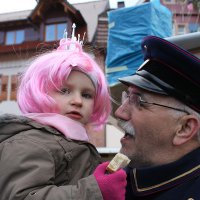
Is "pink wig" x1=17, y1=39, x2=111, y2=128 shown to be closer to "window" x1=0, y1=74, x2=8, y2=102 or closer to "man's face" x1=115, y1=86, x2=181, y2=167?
"man's face" x1=115, y1=86, x2=181, y2=167

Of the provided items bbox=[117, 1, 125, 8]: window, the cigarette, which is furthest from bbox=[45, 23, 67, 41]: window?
the cigarette

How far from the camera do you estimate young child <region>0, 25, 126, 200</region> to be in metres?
1.72

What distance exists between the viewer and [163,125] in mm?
1956

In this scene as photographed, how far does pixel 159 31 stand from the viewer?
21.3 ft

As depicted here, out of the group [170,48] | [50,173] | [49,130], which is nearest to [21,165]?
[50,173]

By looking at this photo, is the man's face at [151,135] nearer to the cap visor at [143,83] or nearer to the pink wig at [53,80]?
the cap visor at [143,83]

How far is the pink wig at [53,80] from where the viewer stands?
2.21 meters

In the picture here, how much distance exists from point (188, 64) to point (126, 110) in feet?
A: 1.41

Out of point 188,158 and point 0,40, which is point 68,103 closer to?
point 188,158

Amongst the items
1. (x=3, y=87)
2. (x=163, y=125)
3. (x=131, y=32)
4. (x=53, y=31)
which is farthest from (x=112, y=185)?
(x=53, y=31)

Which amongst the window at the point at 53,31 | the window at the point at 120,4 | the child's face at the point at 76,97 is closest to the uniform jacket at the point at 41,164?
the child's face at the point at 76,97

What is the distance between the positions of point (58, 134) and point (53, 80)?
35 centimetres

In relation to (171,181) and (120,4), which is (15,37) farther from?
(171,181)

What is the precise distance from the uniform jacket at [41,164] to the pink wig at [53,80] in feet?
0.69
